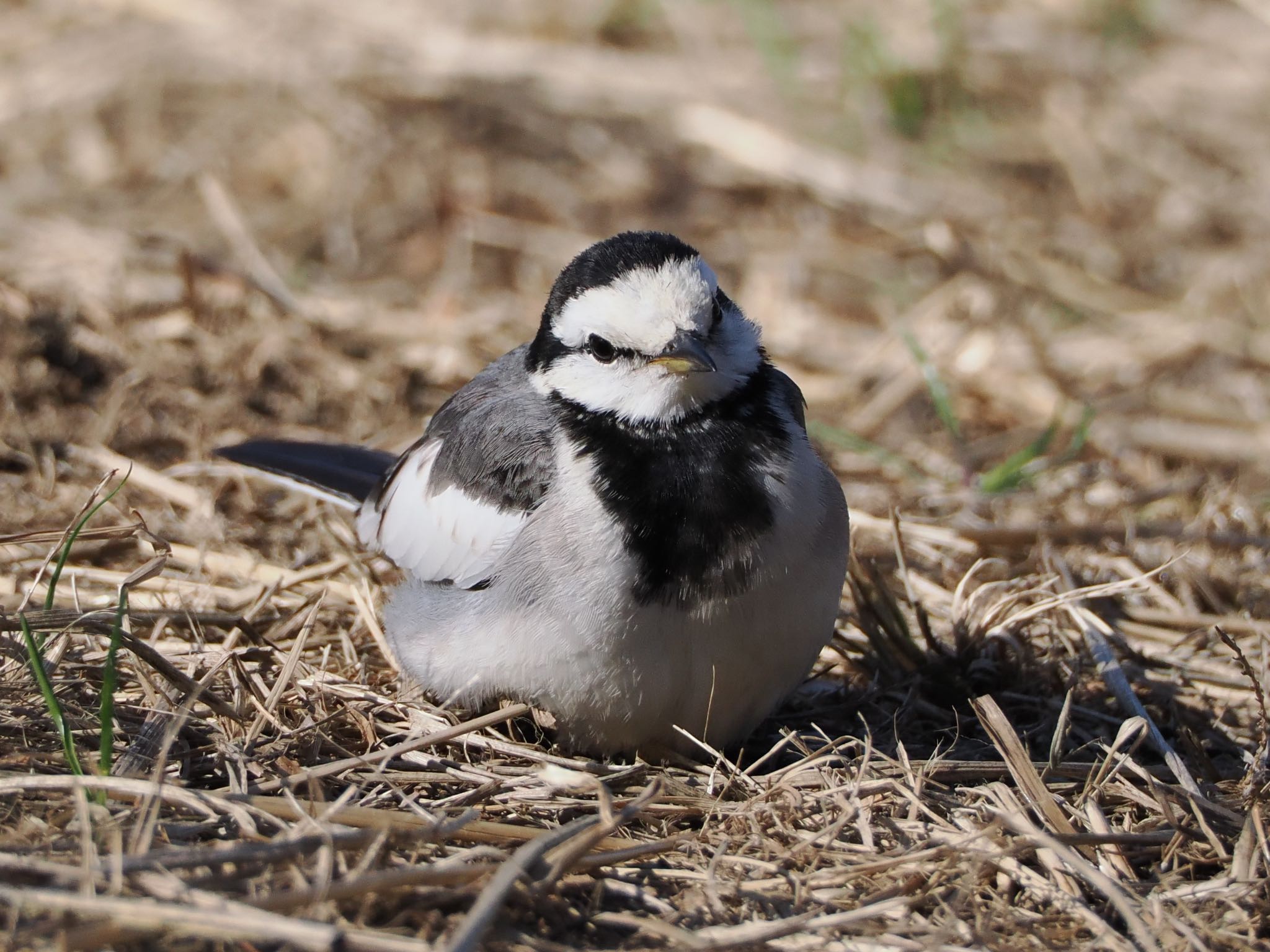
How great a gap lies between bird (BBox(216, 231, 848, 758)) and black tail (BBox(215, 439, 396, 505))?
0.85 meters

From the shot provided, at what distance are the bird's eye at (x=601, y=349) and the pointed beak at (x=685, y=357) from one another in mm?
126

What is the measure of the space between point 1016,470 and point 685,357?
2.13 meters

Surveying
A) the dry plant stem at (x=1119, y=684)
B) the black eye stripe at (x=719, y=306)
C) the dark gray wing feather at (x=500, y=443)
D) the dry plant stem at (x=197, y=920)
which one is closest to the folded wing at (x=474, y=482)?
the dark gray wing feather at (x=500, y=443)

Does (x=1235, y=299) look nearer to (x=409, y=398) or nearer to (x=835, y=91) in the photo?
(x=835, y=91)

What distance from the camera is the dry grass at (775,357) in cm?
285

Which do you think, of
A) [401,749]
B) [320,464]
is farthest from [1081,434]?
[401,749]

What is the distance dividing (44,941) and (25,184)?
6.36 metres

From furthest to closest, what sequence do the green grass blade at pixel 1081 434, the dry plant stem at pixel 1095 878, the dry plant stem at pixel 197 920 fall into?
the green grass blade at pixel 1081 434, the dry plant stem at pixel 1095 878, the dry plant stem at pixel 197 920

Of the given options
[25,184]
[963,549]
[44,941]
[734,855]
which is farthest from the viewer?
[25,184]

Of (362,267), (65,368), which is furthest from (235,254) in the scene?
(65,368)

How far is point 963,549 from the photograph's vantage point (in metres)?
4.76

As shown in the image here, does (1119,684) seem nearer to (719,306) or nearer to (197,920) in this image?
(719,306)

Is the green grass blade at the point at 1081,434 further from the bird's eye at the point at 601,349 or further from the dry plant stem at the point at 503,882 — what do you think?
the dry plant stem at the point at 503,882

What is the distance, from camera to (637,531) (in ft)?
10.8
